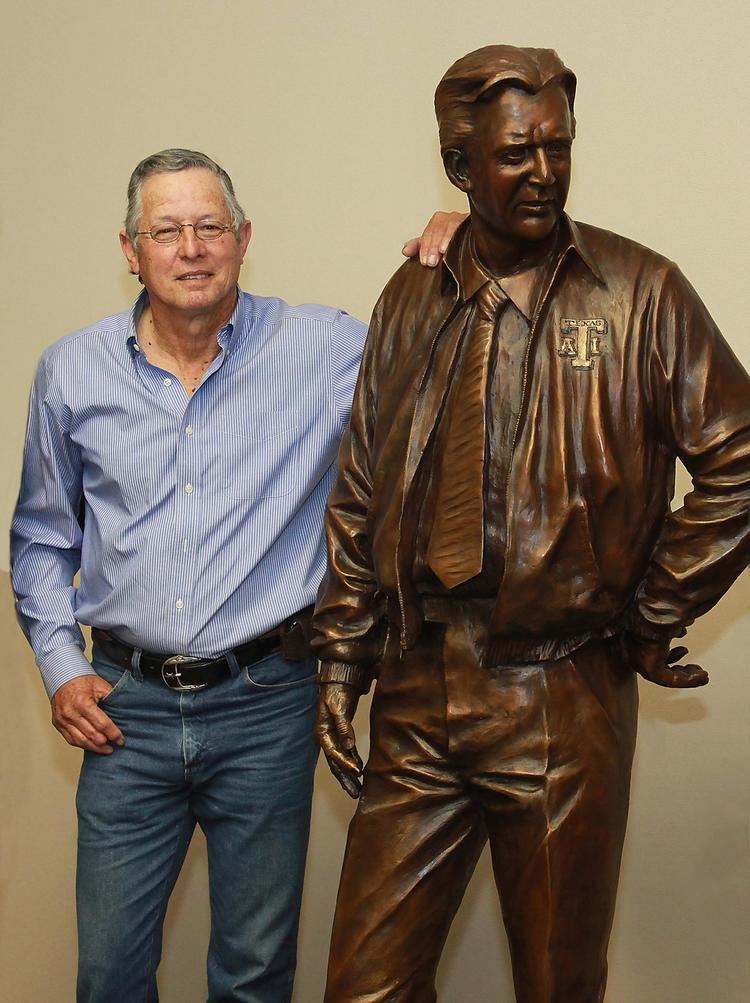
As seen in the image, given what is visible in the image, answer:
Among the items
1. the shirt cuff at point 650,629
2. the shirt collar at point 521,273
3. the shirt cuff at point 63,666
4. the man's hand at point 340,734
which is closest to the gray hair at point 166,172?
the shirt collar at point 521,273

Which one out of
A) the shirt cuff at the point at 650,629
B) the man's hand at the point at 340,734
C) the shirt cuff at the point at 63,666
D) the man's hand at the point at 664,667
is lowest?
the shirt cuff at the point at 63,666

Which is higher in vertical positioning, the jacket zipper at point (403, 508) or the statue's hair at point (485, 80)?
the statue's hair at point (485, 80)

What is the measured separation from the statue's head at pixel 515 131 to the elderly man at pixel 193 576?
0.71m

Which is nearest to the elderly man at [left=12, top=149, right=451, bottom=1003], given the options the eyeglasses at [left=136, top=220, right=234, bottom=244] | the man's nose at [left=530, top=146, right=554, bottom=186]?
the eyeglasses at [left=136, top=220, right=234, bottom=244]

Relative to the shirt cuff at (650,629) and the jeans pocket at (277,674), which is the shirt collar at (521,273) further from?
Result: the jeans pocket at (277,674)

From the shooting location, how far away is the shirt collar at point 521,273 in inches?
99.0

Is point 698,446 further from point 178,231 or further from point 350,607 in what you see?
point 178,231

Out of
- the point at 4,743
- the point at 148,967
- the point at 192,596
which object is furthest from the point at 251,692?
the point at 4,743

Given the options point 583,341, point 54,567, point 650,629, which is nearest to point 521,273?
point 583,341

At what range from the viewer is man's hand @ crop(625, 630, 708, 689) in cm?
256

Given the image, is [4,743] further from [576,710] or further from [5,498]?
[576,710]

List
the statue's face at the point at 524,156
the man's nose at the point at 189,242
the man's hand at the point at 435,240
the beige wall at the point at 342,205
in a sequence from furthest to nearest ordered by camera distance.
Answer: the beige wall at the point at 342,205
the man's nose at the point at 189,242
the man's hand at the point at 435,240
the statue's face at the point at 524,156

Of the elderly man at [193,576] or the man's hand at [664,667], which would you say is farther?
the elderly man at [193,576]

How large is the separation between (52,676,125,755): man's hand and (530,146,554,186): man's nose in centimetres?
134
